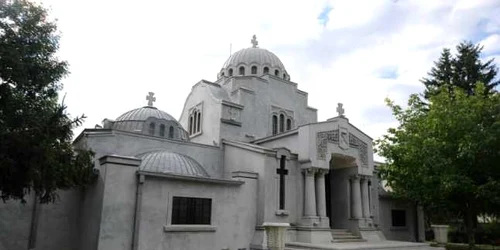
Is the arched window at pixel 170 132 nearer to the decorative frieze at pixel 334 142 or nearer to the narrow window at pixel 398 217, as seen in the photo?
the decorative frieze at pixel 334 142

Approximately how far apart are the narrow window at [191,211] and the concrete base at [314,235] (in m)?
4.43

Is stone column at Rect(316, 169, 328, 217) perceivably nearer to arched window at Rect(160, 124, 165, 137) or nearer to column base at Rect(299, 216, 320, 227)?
column base at Rect(299, 216, 320, 227)

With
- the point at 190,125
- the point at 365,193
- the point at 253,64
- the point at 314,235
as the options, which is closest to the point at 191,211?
the point at 314,235

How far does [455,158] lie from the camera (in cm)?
1744

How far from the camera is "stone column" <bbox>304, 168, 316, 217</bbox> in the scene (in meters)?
16.7

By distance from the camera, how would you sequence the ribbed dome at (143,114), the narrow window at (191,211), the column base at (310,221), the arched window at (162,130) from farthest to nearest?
the ribbed dome at (143,114)
the arched window at (162,130)
the column base at (310,221)
the narrow window at (191,211)

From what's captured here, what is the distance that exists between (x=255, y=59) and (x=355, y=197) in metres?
12.6

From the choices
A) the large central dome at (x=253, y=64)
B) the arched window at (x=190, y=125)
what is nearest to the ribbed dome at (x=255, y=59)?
the large central dome at (x=253, y=64)

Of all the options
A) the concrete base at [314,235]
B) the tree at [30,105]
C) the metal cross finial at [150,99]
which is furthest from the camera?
the metal cross finial at [150,99]

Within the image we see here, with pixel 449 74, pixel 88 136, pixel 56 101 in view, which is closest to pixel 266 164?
pixel 88 136

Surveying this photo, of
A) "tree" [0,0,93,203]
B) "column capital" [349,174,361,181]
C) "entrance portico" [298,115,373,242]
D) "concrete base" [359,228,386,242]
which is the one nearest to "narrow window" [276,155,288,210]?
"entrance portico" [298,115,373,242]

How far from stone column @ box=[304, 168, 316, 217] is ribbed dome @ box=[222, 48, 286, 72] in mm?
11824

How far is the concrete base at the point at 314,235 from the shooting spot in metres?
16.0

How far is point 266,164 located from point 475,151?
29.9ft
